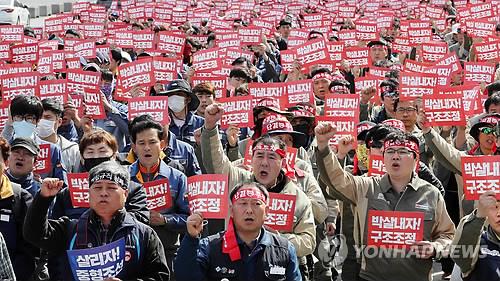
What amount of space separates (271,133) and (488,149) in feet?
5.82

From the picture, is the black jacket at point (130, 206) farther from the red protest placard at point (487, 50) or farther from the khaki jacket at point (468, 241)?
the red protest placard at point (487, 50)

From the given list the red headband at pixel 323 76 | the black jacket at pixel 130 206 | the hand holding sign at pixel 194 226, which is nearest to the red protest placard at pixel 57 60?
the red headband at pixel 323 76

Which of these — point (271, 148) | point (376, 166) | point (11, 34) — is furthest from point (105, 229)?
point (11, 34)

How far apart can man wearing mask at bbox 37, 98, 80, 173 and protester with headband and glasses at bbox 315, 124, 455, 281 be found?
2529mm

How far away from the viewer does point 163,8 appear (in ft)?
72.0

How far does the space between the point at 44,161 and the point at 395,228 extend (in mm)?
3054

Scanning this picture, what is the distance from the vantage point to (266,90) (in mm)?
10852

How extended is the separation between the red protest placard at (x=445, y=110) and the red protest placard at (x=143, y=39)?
7576 millimetres

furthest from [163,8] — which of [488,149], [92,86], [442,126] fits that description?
[488,149]

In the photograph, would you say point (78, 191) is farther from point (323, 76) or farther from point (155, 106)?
point (323, 76)

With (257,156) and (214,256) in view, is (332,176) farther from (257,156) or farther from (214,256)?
(214,256)

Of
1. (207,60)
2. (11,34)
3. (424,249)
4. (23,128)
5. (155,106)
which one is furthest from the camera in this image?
(11,34)

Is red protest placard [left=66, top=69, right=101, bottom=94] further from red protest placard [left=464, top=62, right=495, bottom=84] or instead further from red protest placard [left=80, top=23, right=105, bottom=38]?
red protest placard [left=80, top=23, right=105, bottom=38]

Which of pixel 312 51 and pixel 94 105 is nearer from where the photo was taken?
pixel 94 105
